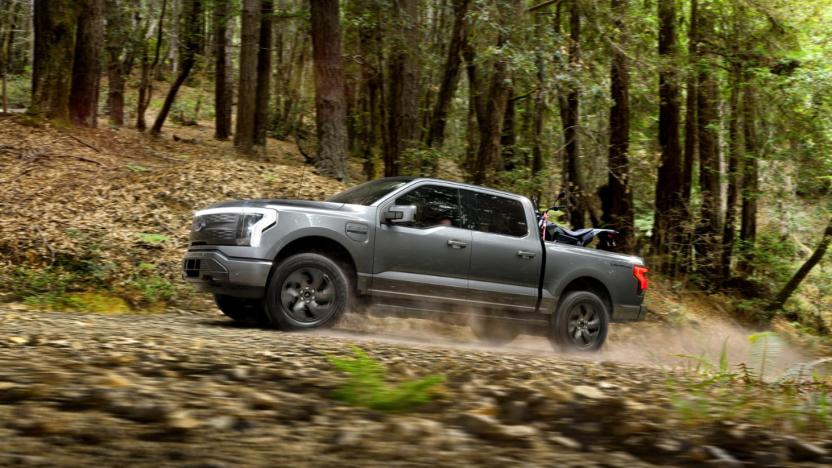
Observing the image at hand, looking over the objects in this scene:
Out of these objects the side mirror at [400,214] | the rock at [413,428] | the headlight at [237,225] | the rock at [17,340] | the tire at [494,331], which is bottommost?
the tire at [494,331]

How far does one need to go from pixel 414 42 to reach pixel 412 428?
1344 cm

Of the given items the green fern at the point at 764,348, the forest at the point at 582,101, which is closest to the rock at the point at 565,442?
the green fern at the point at 764,348

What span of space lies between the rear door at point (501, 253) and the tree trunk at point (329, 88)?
659 cm

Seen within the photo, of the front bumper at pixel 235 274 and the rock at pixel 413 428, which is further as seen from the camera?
the front bumper at pixel 235 274

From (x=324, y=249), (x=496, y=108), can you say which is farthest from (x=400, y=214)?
(x=496, y=108)

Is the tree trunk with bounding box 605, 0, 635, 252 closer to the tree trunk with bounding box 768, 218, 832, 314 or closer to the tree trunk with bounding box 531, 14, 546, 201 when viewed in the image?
the tree trunk with bounding box 531, 14, 546, 201

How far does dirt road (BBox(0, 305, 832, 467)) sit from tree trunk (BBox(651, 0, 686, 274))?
47.1 feet

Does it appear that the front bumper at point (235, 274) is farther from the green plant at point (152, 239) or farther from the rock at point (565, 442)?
the rock at point (565, 442)

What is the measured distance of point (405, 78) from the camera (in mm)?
15969

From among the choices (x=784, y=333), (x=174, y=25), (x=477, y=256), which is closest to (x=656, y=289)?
(x=784, y=333)

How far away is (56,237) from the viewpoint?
35.6 ft

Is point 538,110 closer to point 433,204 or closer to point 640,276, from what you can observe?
point 640,276

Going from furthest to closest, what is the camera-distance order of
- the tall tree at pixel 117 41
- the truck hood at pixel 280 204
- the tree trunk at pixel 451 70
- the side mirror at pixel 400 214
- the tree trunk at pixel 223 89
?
the tree trunk at pixel 223 89
the tall tree at pixel 117 41
the tree trunk at pixel 451 70
the side mirror at pixel 400 214
the truck hood at pixel 280 204

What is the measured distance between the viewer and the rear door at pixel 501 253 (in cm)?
905
